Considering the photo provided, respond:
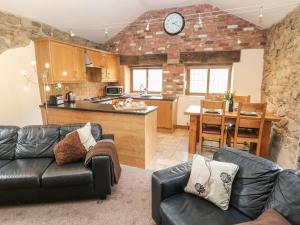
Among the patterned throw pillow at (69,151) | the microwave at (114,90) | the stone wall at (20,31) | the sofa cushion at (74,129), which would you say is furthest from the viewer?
the microwave at (114,90)

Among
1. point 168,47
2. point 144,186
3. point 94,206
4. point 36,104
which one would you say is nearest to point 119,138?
point 144,186

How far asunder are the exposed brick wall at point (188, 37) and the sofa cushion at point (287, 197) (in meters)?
3.87

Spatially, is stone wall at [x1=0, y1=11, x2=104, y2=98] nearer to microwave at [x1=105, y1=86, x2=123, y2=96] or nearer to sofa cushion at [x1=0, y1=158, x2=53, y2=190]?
microwave at [x1=105, y1=86, x2=123, y2=96]

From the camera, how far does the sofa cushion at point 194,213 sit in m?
1.38

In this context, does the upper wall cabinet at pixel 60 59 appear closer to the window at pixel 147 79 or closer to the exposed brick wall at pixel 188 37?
the exposed brick wall at pixel 188 37

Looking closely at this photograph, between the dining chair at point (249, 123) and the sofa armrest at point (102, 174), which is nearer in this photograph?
the sofa armrest at point (102, 174)

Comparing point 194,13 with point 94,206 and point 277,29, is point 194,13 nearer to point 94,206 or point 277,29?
point 277,29

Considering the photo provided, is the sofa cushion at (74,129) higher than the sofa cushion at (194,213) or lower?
higher

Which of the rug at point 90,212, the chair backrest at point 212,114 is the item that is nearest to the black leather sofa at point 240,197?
the rug at point 90,212

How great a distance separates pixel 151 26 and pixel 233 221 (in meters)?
4.95

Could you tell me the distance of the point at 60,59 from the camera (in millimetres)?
3707

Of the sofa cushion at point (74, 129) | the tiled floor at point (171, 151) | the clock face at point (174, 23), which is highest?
the clock face at point (174, 23)

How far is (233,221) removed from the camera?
139 centimetres

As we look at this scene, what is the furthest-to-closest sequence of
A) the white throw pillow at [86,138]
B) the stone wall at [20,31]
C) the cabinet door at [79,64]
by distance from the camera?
the cabinet door at [79,64] < the stone wall at [20,31] < the white throw pillow at [86,138]
